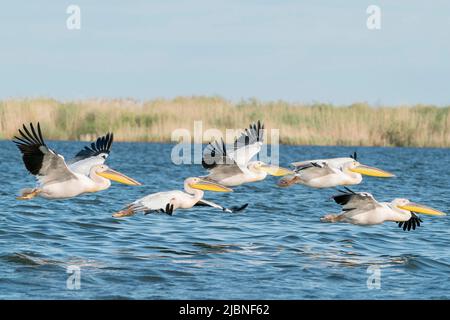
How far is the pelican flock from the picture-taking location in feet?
35.0

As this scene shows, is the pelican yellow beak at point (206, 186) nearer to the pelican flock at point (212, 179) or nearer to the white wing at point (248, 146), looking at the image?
the pelican flock at point (212, 179)

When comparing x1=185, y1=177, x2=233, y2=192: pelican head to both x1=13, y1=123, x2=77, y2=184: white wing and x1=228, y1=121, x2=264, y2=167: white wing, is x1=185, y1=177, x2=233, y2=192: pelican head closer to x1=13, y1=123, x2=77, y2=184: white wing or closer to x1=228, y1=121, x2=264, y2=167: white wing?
x1=228, y1=121, x2=264, y2=167: white wing

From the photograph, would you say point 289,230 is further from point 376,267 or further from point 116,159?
point 116,159

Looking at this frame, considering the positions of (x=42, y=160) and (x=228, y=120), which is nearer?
(x=42, y=160)

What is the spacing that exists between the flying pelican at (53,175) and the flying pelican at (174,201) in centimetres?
27

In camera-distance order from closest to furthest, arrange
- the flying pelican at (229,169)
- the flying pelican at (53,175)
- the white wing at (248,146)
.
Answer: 1. the flying pelican at (53,175)
2. the flying pelican at (229,169)
3. the white wing at (248,146)

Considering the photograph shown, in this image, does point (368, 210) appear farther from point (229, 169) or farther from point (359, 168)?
point (229, 169)

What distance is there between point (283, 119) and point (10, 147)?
1122 cm

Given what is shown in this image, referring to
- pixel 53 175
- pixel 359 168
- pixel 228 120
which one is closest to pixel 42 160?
pixel 53 175

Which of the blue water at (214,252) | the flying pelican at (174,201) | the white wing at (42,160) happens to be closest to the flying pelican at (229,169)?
the flying pelican at (174,201)

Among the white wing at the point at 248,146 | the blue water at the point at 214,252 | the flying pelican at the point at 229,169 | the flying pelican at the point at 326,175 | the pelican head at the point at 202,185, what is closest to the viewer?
the blue water at the point at 214,252

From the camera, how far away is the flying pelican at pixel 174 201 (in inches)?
415

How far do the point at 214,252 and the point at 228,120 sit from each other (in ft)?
75.8

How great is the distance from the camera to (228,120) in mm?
35312
